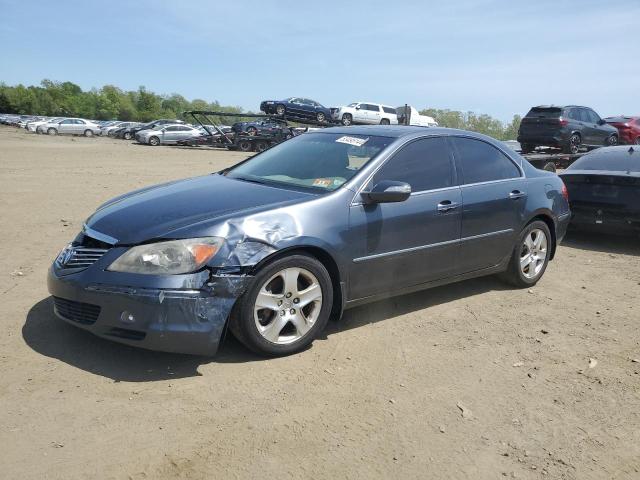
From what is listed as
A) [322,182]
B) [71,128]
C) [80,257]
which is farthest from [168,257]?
[71,128]

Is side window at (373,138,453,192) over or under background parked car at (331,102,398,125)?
under

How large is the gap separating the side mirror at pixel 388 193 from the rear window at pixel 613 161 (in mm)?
5316

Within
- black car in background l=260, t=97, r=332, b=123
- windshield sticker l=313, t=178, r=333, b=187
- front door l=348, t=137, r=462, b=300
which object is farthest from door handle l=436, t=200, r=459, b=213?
black car in background l=260, t=97, r=332, b=123

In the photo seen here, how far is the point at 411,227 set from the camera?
4.73m

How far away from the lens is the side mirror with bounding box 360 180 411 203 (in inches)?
173

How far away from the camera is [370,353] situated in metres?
4.26

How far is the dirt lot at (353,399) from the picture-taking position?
9.53 ft

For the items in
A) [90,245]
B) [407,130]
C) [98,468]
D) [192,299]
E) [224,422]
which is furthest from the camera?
[407,130]

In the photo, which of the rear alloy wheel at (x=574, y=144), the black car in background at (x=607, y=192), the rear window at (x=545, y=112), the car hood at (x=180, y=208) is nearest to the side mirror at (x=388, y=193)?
the car hood at (x=180, y=208)

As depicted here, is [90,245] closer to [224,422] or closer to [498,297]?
[224,422]

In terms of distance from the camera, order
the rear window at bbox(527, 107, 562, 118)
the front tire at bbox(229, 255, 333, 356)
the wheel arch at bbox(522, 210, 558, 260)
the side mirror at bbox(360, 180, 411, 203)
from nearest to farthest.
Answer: the front tire at bbox(229, 255, 333, 356)
the side mirror at bbox(360, 180, 411, 203)
the wheel arch at bbox(522, 210, 558, 260)
the rear window at bbox(527, 107, 562, 118)

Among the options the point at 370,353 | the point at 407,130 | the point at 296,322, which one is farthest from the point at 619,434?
the point at 407,130

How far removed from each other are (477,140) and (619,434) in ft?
10.3

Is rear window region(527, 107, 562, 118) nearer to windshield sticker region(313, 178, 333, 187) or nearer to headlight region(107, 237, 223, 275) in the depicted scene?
windshield sticker region(313, 178, 333, 187)
